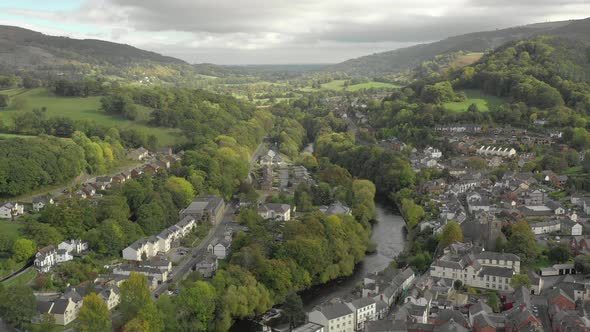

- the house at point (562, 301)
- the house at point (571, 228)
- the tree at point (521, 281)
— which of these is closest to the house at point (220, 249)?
the tree at point (521, 281)

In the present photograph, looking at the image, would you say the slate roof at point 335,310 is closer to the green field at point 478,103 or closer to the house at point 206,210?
the house at point 206,210

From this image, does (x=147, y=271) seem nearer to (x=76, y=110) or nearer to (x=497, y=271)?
(x=497, y=271)

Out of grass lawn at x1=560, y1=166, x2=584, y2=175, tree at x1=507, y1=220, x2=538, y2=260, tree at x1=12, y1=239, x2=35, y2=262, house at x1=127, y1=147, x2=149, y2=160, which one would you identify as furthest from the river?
house at x1=127, y1=147, x2=149, y2=160

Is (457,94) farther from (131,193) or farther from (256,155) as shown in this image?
(131,193)

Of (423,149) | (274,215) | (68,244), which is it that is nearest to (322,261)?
(274,215)

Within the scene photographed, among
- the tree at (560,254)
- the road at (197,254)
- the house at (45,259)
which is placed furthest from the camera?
the tree at (560,254)
